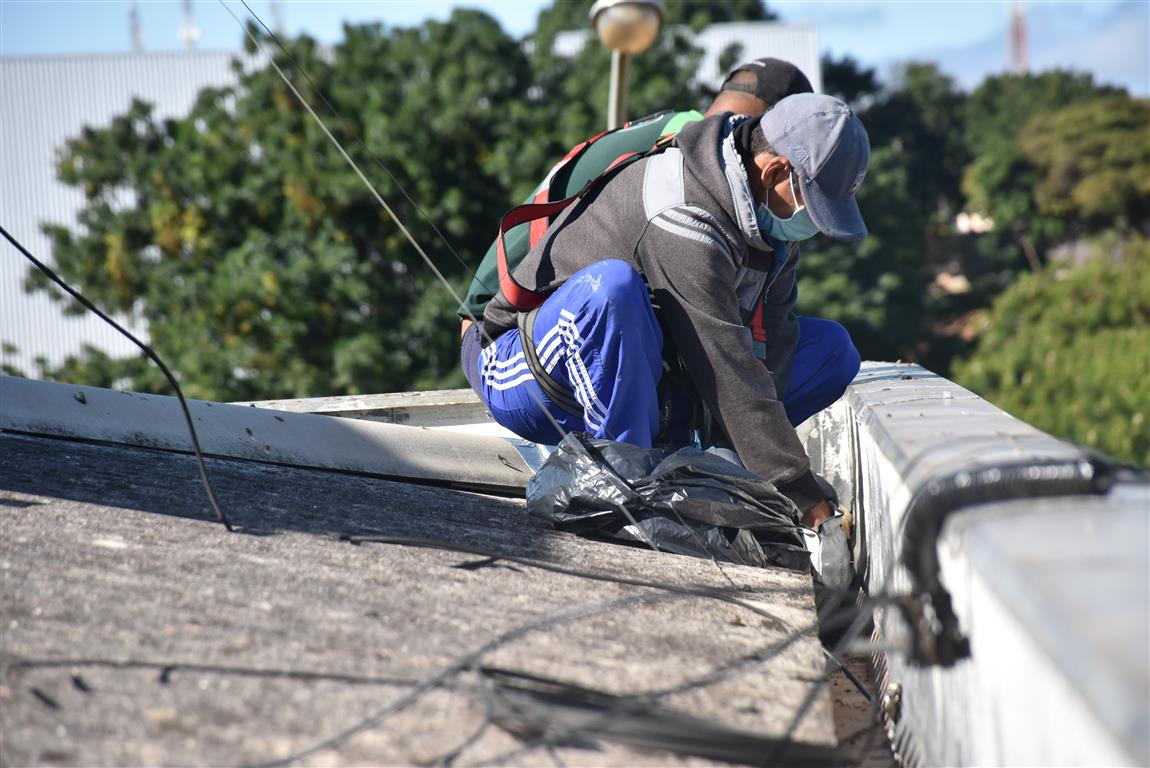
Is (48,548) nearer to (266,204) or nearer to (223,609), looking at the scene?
(223,609)

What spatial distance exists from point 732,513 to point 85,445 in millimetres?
1585

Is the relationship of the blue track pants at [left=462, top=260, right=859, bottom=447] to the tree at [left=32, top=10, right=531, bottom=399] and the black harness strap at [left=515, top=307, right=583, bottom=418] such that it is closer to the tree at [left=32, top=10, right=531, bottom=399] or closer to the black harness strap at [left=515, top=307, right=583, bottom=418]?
the black harness strap at [left=515, top=307, right=583, bottom=418]

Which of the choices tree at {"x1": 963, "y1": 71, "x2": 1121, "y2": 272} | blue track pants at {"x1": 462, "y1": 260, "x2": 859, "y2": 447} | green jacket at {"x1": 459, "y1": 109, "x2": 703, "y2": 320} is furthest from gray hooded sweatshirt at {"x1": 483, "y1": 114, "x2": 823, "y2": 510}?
tree at {"x1": 963, "y1": 71, "x2": 1121, "y2": 272}

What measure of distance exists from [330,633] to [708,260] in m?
1.36

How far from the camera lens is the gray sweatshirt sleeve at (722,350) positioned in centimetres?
261

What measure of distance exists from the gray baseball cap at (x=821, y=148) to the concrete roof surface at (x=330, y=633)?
38.8 inches

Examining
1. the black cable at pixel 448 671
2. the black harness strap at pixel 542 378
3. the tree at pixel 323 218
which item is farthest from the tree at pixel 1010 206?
the black cable at pixel 448 671

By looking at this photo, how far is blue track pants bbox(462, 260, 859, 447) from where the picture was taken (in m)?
2.62

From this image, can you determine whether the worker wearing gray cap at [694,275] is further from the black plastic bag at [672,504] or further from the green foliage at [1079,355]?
the green foliage at [1079,355]

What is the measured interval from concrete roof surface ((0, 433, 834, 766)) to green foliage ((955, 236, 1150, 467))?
9.85 metres

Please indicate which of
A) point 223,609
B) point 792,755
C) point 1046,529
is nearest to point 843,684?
point 792,755

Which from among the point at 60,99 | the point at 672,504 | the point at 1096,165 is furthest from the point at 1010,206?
the point at 672,504

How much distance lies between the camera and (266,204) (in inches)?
422

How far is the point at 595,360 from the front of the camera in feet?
8.83
